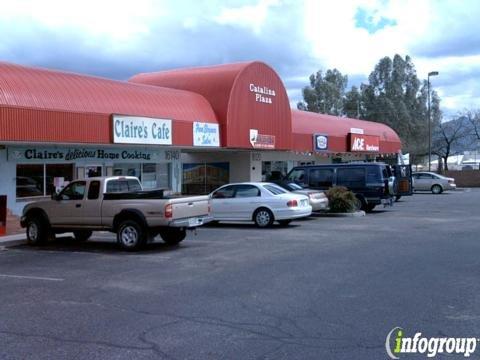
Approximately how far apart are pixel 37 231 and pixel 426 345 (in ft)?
40.0

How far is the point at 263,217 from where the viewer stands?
19281mm

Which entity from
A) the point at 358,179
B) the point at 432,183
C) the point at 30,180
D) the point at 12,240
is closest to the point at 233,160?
the point at 358,179

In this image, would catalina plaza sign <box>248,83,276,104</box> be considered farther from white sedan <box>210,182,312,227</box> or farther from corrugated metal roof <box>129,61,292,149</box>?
white sedan <box>210,182,312,227</box>

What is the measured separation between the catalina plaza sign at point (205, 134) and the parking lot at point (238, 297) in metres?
9.94

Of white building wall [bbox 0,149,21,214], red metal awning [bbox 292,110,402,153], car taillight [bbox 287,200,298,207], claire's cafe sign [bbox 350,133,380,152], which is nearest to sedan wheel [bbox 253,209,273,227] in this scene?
car taillight [bbox 287,200,298,207]

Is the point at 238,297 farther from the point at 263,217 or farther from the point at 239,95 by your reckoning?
the point at 239,95

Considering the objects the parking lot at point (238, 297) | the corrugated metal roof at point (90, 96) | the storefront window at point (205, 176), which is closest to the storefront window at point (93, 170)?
the corrugated metal roof at point (90, 96)

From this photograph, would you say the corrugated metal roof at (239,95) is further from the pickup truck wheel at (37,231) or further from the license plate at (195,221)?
the license plate at (195,221)

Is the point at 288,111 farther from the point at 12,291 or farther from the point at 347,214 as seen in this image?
the point at 12,291

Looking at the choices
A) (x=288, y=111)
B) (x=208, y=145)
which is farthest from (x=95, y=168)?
(x=288, y=111)

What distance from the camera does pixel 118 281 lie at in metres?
10.3

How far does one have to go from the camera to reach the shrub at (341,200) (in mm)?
23641

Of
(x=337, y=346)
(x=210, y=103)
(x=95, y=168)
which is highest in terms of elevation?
(x=210, y=103)

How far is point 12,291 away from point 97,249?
5244 millimetres
